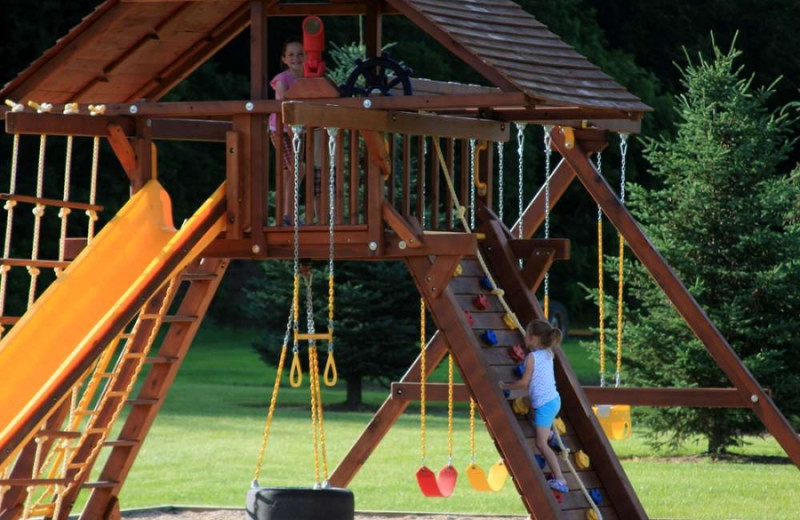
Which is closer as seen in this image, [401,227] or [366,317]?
[401,227]

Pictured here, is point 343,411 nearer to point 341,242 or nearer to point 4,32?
point 341,242

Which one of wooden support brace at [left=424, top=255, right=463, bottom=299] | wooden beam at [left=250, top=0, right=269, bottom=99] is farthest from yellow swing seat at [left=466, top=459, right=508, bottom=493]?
wooden beam at [left=250, top=0, right=269, bottom=99]

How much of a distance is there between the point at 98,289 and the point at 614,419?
418 cm

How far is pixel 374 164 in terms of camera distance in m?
8.95

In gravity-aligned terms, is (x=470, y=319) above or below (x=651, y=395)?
above

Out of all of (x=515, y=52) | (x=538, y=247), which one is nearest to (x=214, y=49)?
(x=515, y=52)

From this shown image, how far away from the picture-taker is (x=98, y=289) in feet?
30.1

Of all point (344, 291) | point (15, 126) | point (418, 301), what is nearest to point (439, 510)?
point (15, 126)

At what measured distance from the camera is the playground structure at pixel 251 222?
8.82 meters

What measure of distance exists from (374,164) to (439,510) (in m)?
4.83

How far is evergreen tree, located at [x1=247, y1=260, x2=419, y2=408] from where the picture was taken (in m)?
23.1

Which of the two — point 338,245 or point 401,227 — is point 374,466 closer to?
point 338,245

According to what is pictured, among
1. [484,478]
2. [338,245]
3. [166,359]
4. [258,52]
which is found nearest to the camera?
[338,245]

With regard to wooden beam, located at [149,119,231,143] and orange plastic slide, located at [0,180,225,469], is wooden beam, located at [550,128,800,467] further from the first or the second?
orange plastic slide, located at [0,180,225,469]
